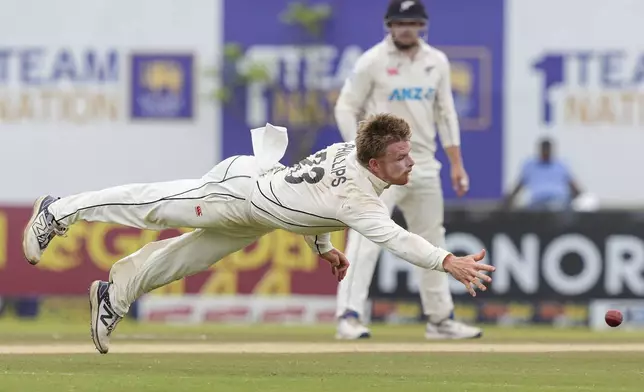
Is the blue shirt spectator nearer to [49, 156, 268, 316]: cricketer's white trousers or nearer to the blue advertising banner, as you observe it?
the blue advertising banner

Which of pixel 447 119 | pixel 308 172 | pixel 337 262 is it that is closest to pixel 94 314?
pixel 337 262

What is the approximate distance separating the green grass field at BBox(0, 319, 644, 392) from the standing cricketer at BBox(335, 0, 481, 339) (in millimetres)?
310

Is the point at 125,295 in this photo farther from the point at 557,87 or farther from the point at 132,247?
the point at 557,87

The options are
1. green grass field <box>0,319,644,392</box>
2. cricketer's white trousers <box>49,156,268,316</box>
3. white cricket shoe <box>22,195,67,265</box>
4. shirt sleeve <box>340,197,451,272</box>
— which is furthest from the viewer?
white cricket shoe <box>22,195,67,265</box>

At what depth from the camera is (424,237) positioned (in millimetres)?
11062

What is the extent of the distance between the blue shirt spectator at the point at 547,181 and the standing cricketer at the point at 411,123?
253 inches

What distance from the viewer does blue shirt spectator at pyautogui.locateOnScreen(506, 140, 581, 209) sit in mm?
17547

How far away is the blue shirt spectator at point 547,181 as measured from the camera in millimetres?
17547

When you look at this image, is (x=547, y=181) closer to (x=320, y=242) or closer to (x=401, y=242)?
(x=320, y=242)

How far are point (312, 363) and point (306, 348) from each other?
123 centimetres

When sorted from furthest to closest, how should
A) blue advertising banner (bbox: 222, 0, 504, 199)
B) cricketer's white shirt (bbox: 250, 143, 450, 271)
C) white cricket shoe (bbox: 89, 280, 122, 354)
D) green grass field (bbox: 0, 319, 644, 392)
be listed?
blue advertising banner (bbox: 222, 0, 504, 199)
white cricket shoe (bbox: 89, 280, 122, 354)
cricketer's white shirt (bbox: 250, 143, 450, 271)
green grass field (bbox: 0, 319, 644, 392)

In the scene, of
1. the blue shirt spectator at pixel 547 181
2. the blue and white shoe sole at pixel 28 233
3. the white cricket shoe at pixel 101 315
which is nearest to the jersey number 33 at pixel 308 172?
the white cricket shoe at pixel 101 315

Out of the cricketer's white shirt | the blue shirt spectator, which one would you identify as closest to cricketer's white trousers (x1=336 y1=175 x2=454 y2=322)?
the cricketer's white shirt

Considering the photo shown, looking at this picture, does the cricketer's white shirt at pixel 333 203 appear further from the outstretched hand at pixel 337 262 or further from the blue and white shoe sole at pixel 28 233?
the blue and white shoe sole at pixel 28 233
